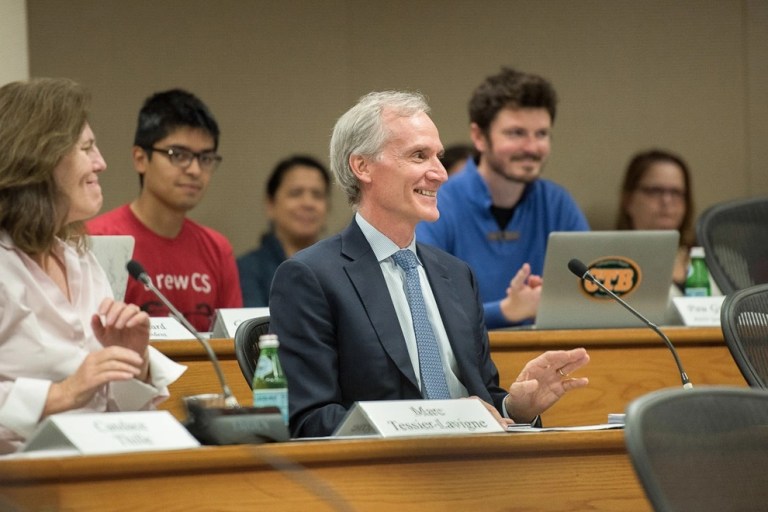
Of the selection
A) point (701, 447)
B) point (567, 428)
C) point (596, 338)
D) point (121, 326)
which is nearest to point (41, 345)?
point (121, 326)

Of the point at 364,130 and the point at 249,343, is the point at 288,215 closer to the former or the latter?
the point at 364,130

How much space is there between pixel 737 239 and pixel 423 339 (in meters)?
0.99

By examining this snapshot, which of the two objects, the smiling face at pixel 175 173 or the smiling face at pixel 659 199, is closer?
the smiling face at pixel 175 173

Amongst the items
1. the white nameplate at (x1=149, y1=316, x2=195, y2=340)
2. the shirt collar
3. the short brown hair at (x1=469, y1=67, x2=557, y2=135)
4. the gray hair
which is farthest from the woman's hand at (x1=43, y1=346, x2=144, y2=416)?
the short brown hair at (x1=469, y1=67, x2=557, y2=135)

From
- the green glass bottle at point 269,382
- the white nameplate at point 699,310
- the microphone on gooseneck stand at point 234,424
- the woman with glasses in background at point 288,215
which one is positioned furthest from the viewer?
the woman with glasses in background at point 288,215

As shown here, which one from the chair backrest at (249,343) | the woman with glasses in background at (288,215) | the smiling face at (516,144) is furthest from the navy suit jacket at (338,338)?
the woman with glasses in background at (288,215)

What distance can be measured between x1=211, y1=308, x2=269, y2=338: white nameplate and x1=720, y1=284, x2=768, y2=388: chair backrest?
1.25 meters

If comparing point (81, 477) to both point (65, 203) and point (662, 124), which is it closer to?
point (65, 203)

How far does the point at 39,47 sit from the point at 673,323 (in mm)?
2966

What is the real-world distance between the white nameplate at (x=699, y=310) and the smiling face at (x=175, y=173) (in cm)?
155

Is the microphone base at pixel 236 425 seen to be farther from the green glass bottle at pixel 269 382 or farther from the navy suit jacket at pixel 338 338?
the navy suit jacket at pixel 338 338

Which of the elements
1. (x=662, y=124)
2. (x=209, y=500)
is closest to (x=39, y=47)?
(x=662, y=124)

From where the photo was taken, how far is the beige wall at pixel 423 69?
5.42m

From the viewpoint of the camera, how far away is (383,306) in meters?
2.62
